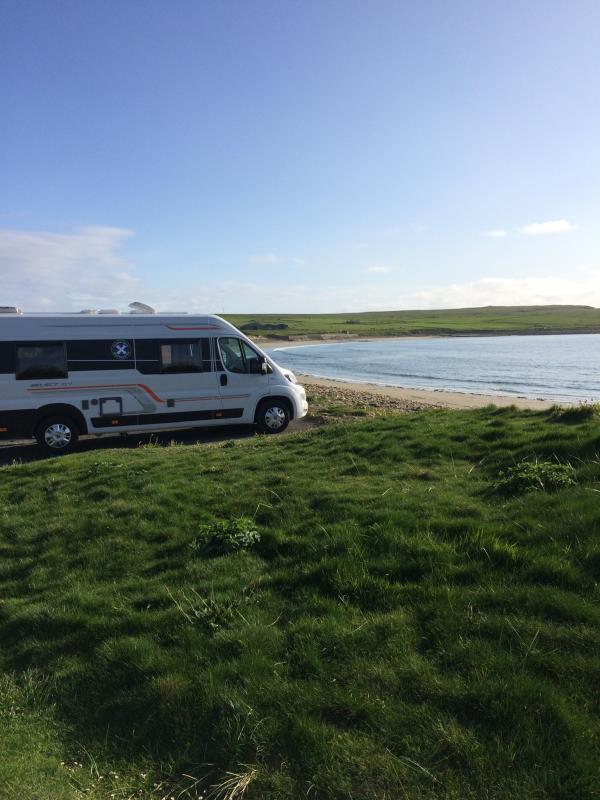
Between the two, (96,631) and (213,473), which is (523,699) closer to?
(96,631)

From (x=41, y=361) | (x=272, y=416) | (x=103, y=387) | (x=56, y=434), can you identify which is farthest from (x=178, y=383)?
(x=41, y=361)

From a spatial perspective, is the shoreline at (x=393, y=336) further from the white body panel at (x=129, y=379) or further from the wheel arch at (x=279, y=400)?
the white body panel at (x=129, y=379)

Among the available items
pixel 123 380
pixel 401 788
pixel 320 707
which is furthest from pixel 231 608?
pixel 123 380

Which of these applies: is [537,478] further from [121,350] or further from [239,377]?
[121,350]

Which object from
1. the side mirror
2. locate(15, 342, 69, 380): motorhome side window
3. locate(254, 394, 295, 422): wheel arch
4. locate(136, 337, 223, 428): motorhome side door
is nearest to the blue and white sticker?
locate(136, 337, 223, 428): motorhome side door

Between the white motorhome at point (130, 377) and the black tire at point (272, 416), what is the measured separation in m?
0.03

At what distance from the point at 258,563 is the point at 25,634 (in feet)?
6.19

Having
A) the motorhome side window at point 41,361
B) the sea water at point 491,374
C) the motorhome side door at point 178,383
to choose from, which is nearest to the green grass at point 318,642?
the motorhome side window at point 41,361

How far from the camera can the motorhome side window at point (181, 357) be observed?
46.5 ft

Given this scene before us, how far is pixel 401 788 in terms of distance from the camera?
8.62ft

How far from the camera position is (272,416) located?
15070 millimetres

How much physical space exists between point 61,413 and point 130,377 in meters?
1.74

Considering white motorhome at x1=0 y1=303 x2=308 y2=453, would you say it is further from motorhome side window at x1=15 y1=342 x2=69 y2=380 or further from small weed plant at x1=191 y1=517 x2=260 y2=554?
small weed plant at x1=191 y1=517 x2=260 y2=554

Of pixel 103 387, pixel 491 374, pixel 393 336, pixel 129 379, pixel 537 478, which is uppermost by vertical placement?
pixel 393 336
